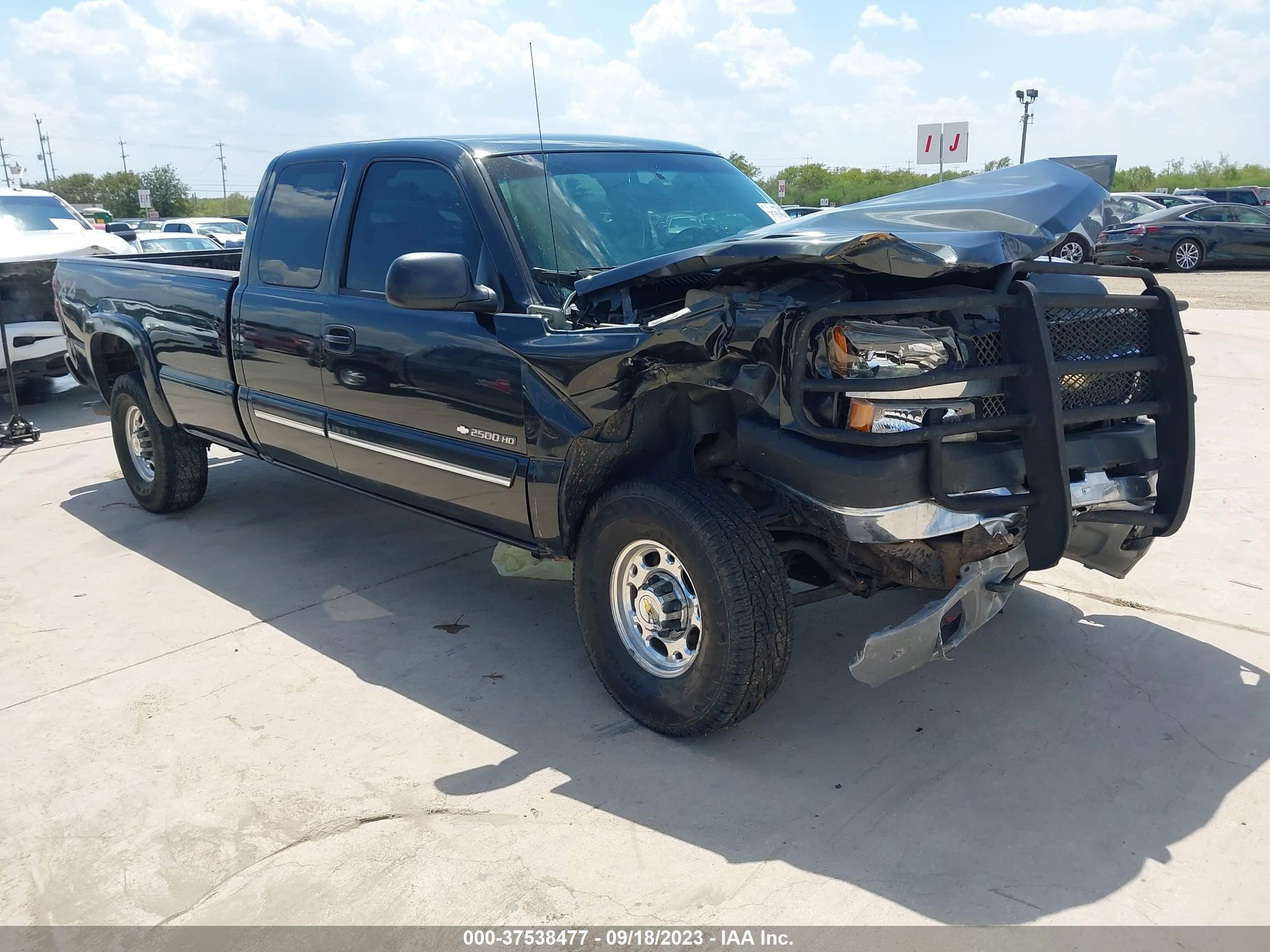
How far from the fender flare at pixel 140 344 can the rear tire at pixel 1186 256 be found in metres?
18.7

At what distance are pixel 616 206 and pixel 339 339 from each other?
1285 millimetres

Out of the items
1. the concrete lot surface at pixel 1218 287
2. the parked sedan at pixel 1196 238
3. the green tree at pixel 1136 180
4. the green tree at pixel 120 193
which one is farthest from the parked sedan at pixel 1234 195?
the green tree at pixel 120 193

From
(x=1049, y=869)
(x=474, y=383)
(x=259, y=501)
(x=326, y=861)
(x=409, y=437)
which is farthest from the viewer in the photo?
(x=259, y=501)

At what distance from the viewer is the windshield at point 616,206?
13.0 feet

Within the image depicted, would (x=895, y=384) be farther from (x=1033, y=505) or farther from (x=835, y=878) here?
(x=835, y=878)

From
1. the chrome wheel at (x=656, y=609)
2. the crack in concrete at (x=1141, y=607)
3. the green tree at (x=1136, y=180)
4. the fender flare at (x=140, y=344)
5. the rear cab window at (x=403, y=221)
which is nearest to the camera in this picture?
the chrome wheel at (x=656, y=609)

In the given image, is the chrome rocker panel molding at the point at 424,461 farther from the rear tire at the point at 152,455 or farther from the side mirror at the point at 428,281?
the rear tire at the point at 152,455

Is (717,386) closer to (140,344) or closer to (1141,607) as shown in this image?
(1141,607)

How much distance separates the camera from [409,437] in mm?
4234

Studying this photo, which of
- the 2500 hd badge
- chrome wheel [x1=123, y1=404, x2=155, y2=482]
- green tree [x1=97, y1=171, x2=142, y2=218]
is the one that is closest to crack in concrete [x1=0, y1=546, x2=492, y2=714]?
the 2500 hd badge

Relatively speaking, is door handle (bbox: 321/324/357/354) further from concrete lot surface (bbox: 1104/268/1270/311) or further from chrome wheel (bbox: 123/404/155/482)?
concrete lot surface (bbox: 1104/268/1270/311)

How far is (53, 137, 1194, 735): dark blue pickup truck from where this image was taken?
2.95 meters

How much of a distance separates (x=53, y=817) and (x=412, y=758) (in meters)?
1.08

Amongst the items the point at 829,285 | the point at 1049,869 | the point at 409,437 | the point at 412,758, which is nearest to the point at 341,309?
the point at 409,437
